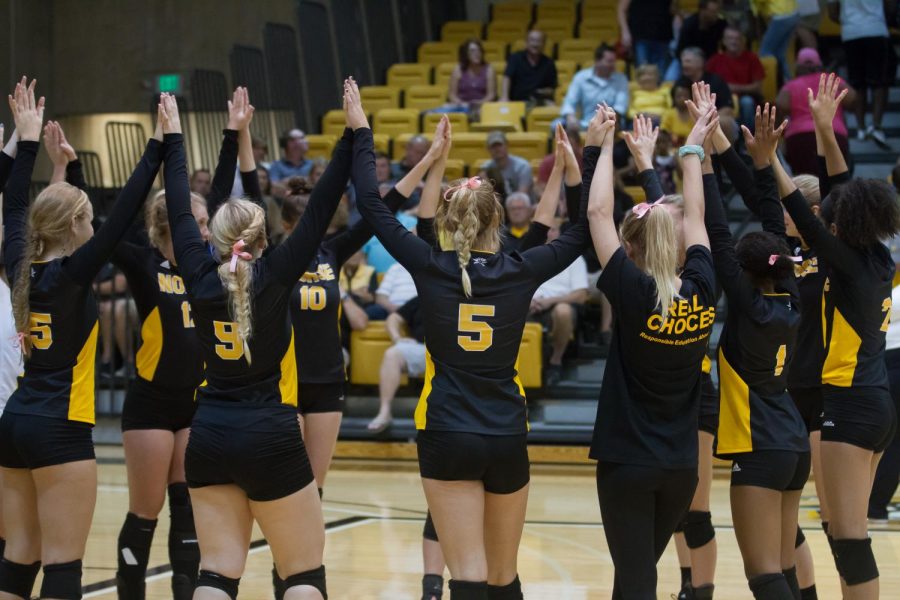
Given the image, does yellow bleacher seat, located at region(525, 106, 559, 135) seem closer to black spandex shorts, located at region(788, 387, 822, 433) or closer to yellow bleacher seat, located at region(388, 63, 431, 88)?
yellow bleacher seat, located at region(388, 63, 431, 88)

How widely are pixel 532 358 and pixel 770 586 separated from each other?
5417 millimetres

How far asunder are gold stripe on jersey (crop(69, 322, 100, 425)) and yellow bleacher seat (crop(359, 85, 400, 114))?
32.0ft

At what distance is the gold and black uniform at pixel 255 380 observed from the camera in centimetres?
379

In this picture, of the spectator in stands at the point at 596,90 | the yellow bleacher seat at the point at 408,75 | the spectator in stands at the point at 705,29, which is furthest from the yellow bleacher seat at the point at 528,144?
the yellow bleacher seat at the point at 408,75

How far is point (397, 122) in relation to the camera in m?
13.3

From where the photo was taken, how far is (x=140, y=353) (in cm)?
504

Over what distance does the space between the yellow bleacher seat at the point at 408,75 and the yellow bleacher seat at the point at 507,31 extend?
1006 mm

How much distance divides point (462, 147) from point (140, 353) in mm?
7514

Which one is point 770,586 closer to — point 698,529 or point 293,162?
point 698,529

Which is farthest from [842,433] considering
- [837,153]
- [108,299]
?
[108,299]

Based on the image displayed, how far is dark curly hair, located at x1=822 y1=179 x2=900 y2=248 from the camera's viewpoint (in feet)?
14.6

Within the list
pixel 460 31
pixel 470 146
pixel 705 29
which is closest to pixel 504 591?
pixel 470 146

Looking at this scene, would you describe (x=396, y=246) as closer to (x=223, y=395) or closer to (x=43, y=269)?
(x=223, y=395)

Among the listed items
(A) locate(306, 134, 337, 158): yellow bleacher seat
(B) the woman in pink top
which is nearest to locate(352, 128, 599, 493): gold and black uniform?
A: (B) the woman in pink top
